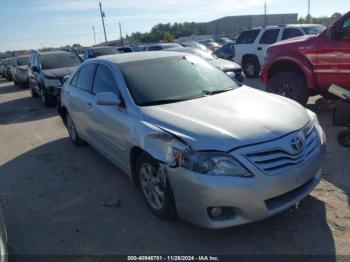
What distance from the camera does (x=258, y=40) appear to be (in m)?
13.1

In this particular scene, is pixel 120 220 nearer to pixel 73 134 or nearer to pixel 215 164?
pixel 215 164

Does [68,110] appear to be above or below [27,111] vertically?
above

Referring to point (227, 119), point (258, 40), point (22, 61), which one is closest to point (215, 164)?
point (227, 119)

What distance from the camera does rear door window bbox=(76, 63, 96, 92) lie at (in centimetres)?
511

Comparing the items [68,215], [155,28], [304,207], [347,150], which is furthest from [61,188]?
[155,28]

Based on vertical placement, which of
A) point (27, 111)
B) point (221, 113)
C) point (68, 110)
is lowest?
point (27, 111)

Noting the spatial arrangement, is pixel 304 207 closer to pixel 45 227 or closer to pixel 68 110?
pixel 45 227

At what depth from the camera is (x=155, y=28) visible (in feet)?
373

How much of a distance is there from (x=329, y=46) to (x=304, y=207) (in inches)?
149

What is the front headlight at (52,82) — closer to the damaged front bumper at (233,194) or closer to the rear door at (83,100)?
the rear door at (83,100)

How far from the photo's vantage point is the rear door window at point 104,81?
427 centimetres

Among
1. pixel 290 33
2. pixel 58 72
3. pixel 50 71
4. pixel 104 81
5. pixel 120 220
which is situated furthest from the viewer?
pixel 290 33

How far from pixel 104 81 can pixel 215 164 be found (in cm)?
235

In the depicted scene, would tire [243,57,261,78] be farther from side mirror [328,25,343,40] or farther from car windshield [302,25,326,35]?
side mirror [328,25,343,40]
